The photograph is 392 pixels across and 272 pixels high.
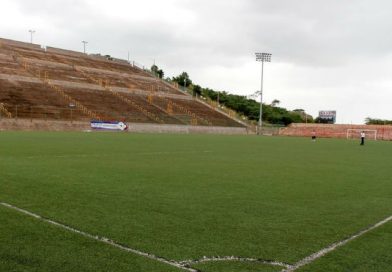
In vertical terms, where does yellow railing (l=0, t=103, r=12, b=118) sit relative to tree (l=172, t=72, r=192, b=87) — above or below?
below

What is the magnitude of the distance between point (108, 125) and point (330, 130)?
35.6 m

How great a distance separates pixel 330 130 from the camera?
67750 millimetres

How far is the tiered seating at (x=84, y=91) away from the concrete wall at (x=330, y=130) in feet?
32.7

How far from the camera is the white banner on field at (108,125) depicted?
46.5 meters

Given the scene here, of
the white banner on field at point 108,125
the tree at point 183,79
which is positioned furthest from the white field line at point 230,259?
the tree at point 183,79

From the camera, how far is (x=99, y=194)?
25.2 ft

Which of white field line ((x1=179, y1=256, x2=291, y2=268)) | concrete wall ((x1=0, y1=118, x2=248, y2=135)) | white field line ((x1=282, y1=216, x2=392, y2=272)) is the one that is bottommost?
white field line ((x1=179, y1=256, x2=291, y2=268))

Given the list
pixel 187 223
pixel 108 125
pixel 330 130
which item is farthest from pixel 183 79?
pixel 187 223

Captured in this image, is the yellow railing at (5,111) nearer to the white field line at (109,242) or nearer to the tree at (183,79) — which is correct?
the white field line at (109,242)

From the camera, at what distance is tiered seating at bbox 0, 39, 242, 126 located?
4812 cm

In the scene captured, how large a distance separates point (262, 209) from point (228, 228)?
4.53 feet

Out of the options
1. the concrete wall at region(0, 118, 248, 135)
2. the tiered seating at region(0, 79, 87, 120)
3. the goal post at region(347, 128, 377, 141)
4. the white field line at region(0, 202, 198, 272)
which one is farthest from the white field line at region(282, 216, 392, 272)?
the goal post at region(347, 128, 377, 141)

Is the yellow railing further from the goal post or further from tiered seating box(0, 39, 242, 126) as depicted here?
the goal post

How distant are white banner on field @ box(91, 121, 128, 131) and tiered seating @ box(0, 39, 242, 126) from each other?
2131mm
